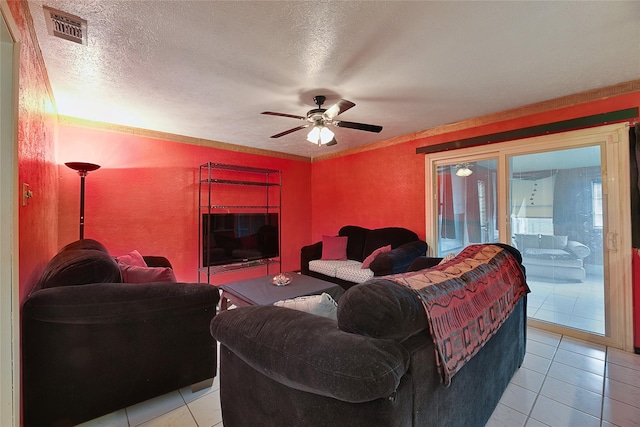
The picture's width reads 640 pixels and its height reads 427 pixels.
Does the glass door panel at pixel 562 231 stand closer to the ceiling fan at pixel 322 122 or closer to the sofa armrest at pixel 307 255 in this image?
the ceiling fan at pixel 322 122

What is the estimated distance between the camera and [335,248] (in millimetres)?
4270

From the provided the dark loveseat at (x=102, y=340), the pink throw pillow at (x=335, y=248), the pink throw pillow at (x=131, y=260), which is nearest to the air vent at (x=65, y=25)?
the dark loveseat at (x=102, y=340)

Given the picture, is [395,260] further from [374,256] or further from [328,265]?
[328,265]

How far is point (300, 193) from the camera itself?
539cm

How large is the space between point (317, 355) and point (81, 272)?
5.24 feet

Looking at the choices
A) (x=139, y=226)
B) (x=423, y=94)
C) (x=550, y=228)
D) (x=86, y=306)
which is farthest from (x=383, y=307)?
(x=139, y=226)

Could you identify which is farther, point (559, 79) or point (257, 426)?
point (559, 79)

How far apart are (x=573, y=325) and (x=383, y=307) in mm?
3066

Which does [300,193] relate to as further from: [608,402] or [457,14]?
[608,402]

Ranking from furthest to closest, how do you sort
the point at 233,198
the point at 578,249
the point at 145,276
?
1. the point at 233,198
2. the point at 578,249
3. the point at 145,276

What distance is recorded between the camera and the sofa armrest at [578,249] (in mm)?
2684

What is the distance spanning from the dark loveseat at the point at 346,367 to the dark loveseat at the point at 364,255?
1980mm

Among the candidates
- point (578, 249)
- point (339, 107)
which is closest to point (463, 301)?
point (339, 107)

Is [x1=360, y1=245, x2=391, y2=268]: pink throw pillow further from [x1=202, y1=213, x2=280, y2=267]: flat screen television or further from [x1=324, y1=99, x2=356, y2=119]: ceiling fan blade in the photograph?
[x1=324, y1=99, x2=356, y2=119]: ceiling fan blade
